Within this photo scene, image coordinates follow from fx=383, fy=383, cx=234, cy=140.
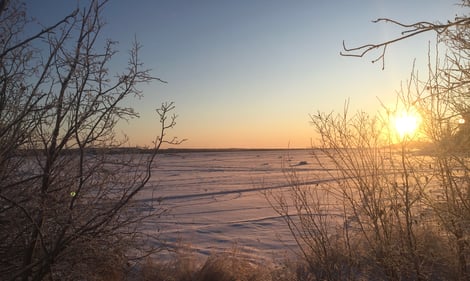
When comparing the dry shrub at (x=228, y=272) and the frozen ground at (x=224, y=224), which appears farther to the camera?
the frozen ground at (x=224, y=224)

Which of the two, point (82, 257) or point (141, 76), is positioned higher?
point (141, 76)

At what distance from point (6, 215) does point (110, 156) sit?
44.0 inches

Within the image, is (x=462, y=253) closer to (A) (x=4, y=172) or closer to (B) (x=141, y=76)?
(B) (x=141, y=76)

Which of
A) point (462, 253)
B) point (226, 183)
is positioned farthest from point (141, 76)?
point (226, 183)

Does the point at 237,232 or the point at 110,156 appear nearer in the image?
the point at 110,156

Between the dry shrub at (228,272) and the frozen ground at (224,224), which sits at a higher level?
the dry shrub at (228,272)

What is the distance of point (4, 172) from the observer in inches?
142

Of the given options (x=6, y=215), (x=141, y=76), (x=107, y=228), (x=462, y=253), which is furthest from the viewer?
(x=107, y=228)

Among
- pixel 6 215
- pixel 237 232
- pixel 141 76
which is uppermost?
pixel 141 76

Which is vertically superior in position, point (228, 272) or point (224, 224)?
point (228, 272)

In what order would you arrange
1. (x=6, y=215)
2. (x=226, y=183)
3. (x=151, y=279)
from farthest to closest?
(x=226, y=183) < (x=151, y=279) < (x=6, y=215)

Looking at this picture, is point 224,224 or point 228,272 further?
point 224,224

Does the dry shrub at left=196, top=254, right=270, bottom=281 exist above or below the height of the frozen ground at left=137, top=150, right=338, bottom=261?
above

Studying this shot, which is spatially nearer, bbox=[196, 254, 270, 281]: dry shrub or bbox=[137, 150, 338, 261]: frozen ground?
bbox=[196, 254, 270, 281]: dry shrub
